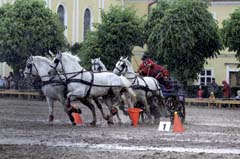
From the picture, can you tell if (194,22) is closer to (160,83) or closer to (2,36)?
(2,36)

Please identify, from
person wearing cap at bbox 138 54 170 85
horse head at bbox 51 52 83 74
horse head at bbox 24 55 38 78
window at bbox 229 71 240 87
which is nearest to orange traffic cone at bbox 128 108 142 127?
horse head at bbox 51 52 83 74

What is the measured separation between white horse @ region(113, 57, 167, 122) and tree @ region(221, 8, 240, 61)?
85.8 ft

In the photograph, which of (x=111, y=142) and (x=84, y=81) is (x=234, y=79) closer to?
(x=84, y=81)

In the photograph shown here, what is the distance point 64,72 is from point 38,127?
224cm

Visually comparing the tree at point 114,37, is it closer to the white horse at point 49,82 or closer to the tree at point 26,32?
the tree at point 26,32

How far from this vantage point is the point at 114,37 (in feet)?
173

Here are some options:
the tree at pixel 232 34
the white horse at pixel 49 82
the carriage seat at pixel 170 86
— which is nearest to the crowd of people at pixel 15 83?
the tree at pixel 232 34

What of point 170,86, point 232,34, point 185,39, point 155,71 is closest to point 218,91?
point 232,34

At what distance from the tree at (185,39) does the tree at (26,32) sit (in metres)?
7.07

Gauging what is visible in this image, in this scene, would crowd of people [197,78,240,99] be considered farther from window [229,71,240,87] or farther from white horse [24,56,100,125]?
white horse [24,56,100,125]

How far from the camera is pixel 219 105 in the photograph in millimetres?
45781

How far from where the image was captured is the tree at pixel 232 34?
165 feet

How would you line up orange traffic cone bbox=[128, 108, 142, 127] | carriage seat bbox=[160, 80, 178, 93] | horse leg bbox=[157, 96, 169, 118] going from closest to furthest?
orange traffic cone bbox=[128, 108, 142, 127] < horse leg bbox=[157, 96, 169, 118] < carriage seat bbox=[160, 80, 178, 93]

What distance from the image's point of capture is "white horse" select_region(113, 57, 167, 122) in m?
24.3
